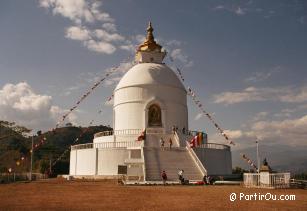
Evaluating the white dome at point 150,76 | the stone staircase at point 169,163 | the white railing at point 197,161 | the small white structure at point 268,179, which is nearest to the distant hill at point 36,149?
the white dome at point 150,76

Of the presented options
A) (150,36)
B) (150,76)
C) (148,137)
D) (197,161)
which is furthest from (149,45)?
(197,161)

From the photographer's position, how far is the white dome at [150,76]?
34.8 m

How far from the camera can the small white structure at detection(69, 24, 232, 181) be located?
2486cm

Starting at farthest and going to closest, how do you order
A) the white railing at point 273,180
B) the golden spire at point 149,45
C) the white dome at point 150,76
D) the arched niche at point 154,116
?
1. the golden spire at point 149,45
2. the white dome at point 150,76
3. the arched niche at point 154,116
4. the white railing at point 273,180

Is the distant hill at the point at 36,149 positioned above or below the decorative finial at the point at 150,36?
below

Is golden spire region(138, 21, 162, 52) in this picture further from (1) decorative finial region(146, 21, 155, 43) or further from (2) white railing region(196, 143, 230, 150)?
(2) white railing region(196, 143, 230, 150)

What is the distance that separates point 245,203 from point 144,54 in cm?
2806

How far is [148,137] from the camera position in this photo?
3053 cm

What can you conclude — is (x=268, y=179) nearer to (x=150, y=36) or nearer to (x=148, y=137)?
(x=148, y=137)

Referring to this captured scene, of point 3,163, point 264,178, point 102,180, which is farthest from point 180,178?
point 3,163

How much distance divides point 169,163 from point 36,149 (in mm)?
40234

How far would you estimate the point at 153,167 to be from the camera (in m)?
23.8

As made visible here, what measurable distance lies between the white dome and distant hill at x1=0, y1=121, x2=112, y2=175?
1149 cm

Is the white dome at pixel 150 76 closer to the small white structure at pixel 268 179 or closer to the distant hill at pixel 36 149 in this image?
the distant hill at pixel 36 149
